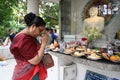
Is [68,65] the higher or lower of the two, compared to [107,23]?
lower

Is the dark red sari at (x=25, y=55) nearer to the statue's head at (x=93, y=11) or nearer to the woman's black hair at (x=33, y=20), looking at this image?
the woman's black hair at (x=33, y=20)

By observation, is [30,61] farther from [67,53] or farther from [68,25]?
[68,25]

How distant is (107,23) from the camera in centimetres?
313

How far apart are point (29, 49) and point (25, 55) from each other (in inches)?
2.6

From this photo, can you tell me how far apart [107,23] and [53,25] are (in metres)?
8.60

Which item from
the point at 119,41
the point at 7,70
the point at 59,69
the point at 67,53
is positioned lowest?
the point at 7,70

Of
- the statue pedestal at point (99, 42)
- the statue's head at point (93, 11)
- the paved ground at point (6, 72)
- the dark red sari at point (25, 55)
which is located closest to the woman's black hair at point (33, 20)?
the dark red sari at point (25, 55)

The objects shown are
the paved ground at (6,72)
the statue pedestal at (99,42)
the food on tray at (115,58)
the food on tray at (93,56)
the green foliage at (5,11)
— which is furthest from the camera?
the green foliage at (5,11)

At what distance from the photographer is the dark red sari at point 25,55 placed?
158 centimetres

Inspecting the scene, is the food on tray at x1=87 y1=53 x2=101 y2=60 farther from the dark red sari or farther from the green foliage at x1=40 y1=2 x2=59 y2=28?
the green foliage at x1=40 y1=2 x2=59 y2=28

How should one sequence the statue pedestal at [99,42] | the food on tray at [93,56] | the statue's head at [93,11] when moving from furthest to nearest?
the statue's head at [93,11], the statue pedestal at [99,42], the food on tray at [93,56]

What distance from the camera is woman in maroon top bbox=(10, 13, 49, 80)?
5.22 ft

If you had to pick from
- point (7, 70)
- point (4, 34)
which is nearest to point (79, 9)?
point (7, 70)

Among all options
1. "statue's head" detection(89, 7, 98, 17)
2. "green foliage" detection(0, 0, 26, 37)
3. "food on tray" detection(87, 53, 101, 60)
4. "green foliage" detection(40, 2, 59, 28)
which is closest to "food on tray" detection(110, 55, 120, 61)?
"food on tray" detection(87, 53, 101, 60)
